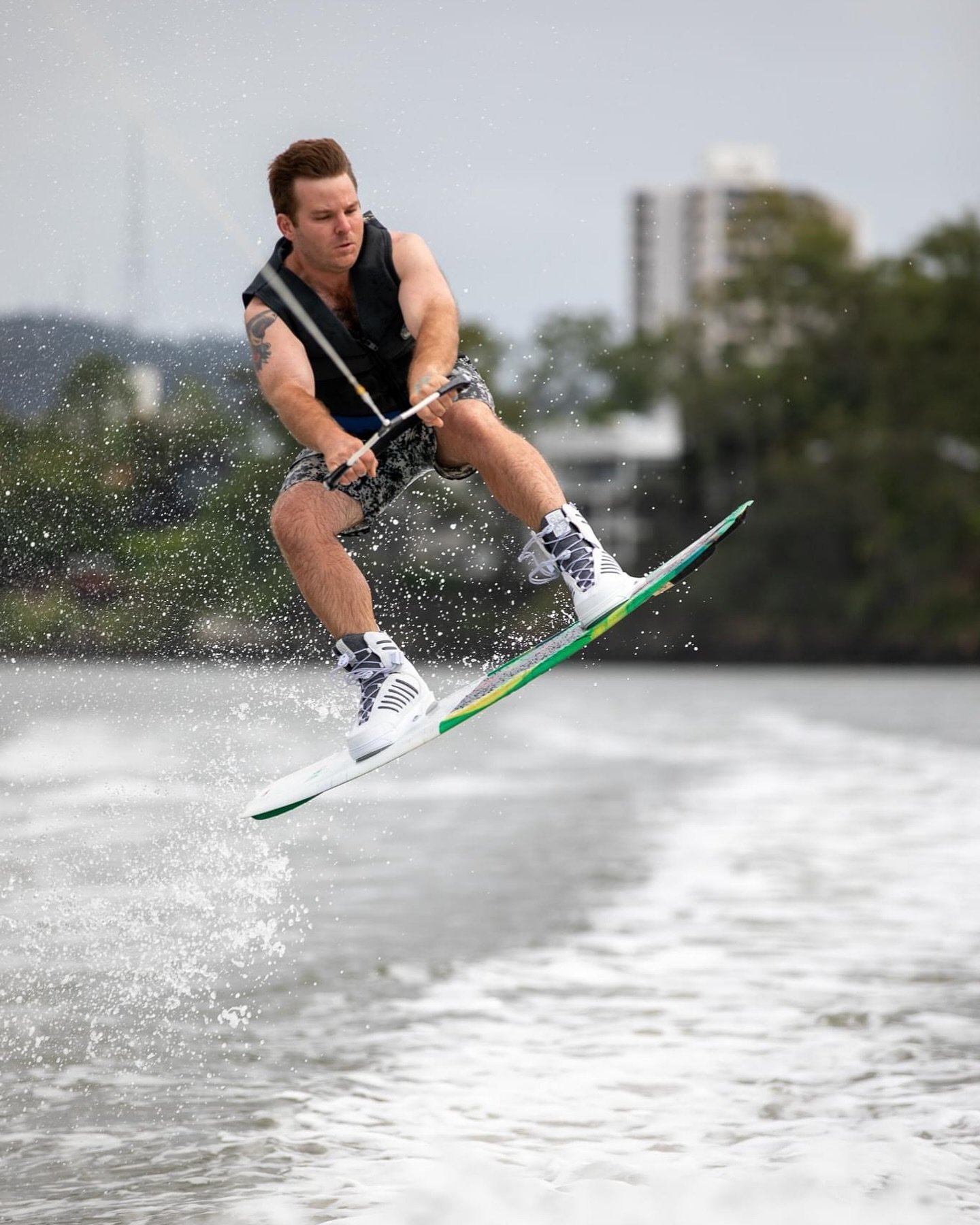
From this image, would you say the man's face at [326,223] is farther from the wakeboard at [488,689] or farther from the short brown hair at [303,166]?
the wakeboard at [488,689]

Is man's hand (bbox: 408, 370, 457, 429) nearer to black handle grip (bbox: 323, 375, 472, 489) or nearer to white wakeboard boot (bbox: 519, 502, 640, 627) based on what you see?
black handle grip (bbox: 323, 375, 472, 489)

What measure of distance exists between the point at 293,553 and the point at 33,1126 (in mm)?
2608

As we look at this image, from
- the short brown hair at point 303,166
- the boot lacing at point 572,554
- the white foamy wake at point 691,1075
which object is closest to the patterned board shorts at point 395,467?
the boot lacing at point 572,554

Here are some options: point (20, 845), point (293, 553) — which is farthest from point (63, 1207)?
point (20, 845)

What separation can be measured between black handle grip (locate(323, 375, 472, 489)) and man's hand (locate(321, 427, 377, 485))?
0.07ft

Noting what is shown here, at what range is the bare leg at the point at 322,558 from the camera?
19.6 feet

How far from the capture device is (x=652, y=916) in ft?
45.1

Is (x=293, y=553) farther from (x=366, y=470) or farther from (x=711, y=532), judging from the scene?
(x=711, y=532)

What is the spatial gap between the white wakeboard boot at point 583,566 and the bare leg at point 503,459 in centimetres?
4

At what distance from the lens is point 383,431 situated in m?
5.48

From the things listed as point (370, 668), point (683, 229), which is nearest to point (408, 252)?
point (370, 668)

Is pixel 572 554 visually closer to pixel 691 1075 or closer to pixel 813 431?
pixel 691 1075

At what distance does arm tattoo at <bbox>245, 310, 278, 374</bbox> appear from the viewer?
227 inches

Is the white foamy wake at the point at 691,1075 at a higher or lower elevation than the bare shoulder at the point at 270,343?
lower
